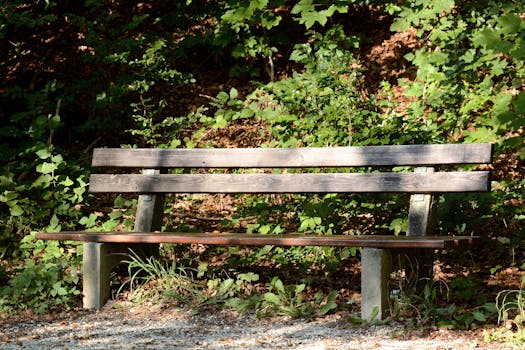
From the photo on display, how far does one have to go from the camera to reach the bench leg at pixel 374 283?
4387 mm

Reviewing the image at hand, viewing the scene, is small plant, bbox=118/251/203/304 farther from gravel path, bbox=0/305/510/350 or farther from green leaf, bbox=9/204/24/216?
green leaf, bbox=9/204/24/216

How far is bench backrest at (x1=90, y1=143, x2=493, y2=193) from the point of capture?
4.76 meters

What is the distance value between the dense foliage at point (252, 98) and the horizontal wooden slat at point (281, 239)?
388 mm

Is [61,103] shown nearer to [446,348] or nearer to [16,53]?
[16,53]

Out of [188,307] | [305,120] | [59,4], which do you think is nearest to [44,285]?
[188,307]

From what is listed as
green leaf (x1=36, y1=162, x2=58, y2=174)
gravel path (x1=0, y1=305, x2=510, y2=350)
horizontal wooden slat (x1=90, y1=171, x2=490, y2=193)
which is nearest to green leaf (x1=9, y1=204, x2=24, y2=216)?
green leaf (x1=36, y1=162, x2=58, y2=174)

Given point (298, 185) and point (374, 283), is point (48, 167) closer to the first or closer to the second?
point (298, 185)

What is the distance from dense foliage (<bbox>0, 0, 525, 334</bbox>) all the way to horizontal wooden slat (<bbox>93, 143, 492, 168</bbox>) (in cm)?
31

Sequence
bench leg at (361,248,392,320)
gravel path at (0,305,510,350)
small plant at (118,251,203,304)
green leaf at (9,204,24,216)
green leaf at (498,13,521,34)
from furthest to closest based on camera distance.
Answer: green leaf at (9,204,24,216)
small plant at (118,251,203,304)
bench leg at (361,248,392,320)
gravel path at (0,305,510,350)
green leaf at (498,13,521,34)

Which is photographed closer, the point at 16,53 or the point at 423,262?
the point at 423,262

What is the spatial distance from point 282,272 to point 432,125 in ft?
5.06

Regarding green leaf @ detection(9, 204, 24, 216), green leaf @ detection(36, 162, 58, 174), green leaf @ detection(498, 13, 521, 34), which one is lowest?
green leaf @ detection(9, 204, 24, 216)

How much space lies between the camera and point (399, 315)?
4.45 m

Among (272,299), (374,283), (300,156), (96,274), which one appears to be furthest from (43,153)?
(374,283)
